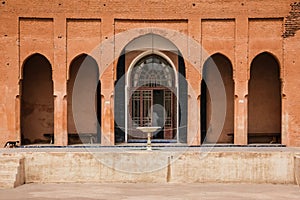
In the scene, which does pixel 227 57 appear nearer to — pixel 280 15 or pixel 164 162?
pixel 280 15

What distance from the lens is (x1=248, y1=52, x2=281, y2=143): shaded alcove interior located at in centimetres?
1941

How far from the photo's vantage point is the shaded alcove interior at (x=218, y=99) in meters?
19.4

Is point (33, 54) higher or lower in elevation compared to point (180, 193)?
higher

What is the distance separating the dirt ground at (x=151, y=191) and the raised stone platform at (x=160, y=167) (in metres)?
0.24

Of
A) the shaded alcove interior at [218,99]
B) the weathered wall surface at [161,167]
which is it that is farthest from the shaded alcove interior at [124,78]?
the weathered wall surface at [161,167]

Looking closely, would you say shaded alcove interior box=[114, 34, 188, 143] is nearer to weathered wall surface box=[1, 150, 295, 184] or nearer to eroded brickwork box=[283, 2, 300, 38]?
eroded brickwork box=[283, 2, 300, 38]

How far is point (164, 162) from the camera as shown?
14.1m

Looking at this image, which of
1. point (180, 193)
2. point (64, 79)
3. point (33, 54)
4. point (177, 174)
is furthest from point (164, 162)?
point (33, 54)

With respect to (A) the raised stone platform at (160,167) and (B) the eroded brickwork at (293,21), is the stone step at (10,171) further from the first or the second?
(B) the eroded brickwork at (293,21)

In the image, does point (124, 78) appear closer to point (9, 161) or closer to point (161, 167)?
point (161, 167)

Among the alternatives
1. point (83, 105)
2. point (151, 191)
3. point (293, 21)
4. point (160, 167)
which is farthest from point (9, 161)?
point (293, 21)

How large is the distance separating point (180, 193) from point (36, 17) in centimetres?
858

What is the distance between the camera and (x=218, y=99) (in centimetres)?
1950

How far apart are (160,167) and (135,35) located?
5664mm
